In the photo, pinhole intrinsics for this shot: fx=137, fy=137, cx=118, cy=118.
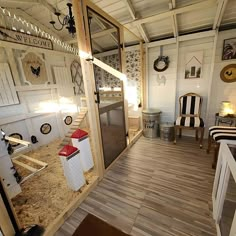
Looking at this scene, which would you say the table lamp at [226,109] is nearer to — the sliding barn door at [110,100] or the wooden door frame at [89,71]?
the sliding barn door at [110,100]

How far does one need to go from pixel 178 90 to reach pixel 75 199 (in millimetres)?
2969

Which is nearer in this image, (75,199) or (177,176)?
(75,199)

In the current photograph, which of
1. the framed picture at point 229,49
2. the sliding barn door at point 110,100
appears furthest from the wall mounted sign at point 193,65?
the sliding barn door at point 110,100

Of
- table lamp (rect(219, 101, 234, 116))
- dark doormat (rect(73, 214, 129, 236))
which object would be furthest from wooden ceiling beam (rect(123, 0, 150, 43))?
dark doormat (rect(73, 214, 129, 236))

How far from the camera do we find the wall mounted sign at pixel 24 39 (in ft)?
8.31

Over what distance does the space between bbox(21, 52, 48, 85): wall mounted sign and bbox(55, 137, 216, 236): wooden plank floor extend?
2544 mm

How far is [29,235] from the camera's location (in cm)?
116

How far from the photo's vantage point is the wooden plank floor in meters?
1.35

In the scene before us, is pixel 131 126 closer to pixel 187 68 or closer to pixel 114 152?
pixel 114 152

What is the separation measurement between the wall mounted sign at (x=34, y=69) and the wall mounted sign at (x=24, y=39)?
229 millimetres

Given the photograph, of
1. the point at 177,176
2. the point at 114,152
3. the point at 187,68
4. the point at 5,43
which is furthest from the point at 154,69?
the point at 5,43

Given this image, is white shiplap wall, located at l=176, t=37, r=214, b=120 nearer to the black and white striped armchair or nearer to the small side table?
the black and white striped armchair

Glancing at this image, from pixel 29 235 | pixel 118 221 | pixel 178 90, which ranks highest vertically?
pixel 178 90

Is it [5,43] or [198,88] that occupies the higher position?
[5,43]
